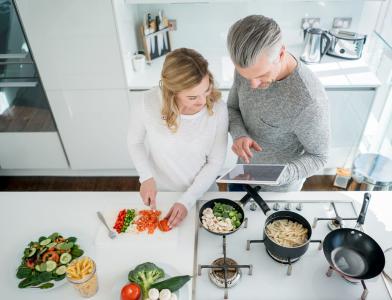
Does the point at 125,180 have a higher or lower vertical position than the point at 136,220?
lower

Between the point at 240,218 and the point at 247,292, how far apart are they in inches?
10.3

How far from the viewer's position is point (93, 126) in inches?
104

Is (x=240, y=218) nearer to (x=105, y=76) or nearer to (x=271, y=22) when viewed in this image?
(x=271, y=22)

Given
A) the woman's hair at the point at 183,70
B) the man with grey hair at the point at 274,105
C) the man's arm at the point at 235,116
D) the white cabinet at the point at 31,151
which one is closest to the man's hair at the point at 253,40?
the man with grey hair at the point at 274,105

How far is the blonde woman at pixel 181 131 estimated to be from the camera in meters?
1.26

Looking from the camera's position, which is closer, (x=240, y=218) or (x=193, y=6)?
(x=240, y=218)

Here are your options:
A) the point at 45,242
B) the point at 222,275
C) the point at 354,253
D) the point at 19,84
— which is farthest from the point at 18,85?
the point at 354,253

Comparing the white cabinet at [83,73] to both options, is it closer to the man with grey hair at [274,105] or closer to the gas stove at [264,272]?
the man with grey hair at [274,105]

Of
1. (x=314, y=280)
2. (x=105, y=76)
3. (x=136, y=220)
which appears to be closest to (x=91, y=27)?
(x=105, y=76)

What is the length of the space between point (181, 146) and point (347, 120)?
154cm

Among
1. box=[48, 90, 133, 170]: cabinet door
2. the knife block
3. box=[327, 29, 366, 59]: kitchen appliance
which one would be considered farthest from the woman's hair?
box=[327, 29, 366, 59]: kitchen appliance

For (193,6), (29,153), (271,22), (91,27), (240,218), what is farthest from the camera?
(29,153)

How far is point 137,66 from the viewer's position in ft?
8.31

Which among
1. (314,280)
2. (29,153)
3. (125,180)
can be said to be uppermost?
(314,280)
